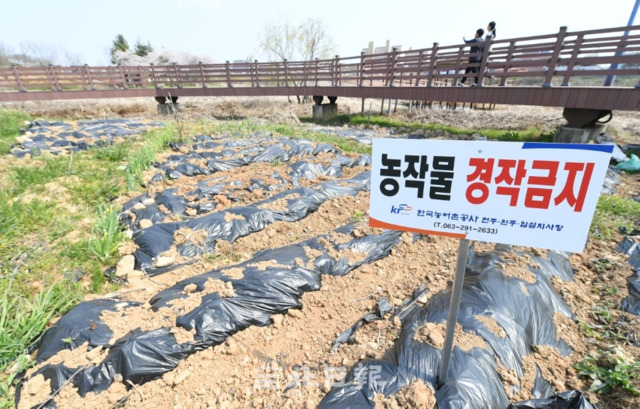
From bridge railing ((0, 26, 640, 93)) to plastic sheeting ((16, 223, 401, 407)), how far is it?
697 centimetres

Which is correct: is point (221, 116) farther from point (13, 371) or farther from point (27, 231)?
point (13, 371)

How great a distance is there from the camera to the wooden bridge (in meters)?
6.05

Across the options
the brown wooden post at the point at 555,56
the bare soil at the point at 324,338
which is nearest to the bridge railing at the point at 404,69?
the brown wooden post at the point at 555,56

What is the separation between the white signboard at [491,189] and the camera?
3.49 feet

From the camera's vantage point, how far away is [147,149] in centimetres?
516

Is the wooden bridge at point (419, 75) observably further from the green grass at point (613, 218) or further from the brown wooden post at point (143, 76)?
the green grass at point (613, 218)

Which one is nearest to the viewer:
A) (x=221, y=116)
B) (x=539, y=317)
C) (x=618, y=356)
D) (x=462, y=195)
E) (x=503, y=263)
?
(x=462, y=195)

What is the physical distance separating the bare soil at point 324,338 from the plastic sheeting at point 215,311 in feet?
0.19

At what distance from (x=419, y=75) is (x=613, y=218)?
7.55m

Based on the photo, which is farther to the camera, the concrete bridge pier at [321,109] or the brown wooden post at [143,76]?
→ the brown wooden post at [143,76]

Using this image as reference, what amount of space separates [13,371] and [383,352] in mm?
2298

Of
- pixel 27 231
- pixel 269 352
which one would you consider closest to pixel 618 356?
pixel 269 352

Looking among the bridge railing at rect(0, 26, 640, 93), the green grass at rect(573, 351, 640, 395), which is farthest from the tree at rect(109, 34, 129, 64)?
the green grass at rect(573, 351, 640, 395)

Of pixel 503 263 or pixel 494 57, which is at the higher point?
pixel 494 57
